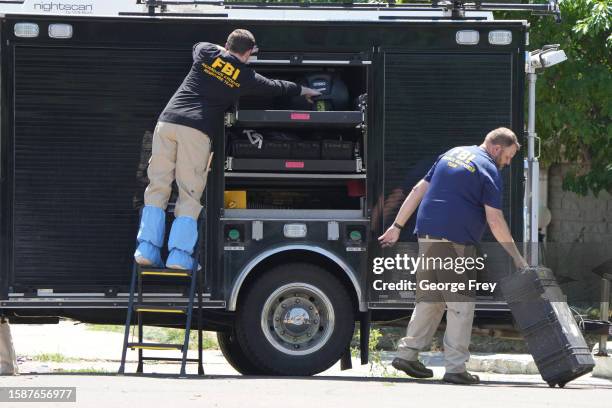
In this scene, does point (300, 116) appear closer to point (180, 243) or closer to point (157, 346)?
point (180, 243)

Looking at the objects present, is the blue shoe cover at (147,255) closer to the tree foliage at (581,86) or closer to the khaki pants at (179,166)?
the khaki pants at (179,166)

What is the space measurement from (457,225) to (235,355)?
7.60ft

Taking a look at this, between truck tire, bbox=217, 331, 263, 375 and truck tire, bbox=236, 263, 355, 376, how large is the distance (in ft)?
0.63

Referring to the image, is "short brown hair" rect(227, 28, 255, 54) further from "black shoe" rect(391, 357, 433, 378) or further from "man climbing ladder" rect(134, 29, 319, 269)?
"black shoe" rect(391, 357, 433, 378)

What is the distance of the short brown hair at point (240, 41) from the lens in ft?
29.7

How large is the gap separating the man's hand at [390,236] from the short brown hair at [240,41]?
169cm

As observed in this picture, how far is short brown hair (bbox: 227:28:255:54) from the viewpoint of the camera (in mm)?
9062

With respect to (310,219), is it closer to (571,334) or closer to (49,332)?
(571,334)

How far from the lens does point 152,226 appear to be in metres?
9.09

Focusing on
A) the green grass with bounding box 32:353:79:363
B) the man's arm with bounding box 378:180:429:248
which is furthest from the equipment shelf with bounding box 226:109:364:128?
the green grass with bounding box 32:353:79:363

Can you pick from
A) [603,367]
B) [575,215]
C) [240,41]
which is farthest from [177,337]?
[575,215]

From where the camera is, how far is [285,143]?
9.59m

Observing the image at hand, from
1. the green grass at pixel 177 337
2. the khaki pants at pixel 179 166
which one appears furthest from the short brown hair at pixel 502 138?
the green grass at pixel 177 337

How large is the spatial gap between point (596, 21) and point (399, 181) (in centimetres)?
528
